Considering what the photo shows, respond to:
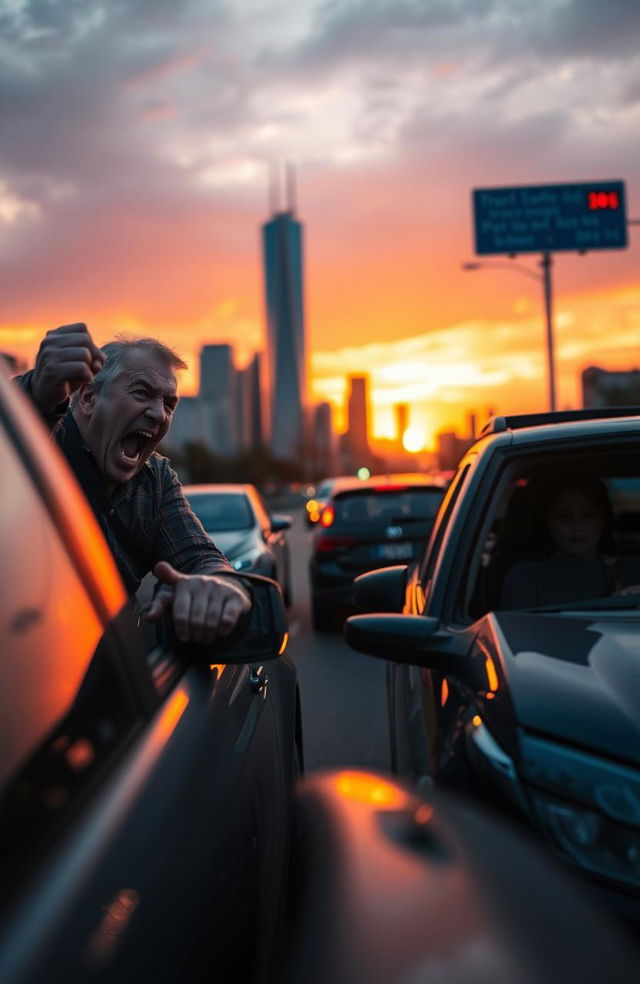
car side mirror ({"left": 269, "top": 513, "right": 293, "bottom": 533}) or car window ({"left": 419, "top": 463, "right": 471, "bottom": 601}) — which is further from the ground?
car window ({"left": 419, "top": 463, "right": 471, "bottom": 601})

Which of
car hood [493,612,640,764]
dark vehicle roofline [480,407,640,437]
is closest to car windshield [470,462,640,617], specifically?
dark vehicle roofline [480,407,640,437]

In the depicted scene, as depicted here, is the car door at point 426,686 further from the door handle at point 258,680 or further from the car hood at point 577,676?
the door handle at point 258,680

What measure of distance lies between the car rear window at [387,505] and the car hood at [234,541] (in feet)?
3.84

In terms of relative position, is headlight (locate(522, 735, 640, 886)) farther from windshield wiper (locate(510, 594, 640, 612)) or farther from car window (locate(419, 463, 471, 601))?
car window (locate(419, 463, 471, 601))

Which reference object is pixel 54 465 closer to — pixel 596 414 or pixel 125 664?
pixel 125 664

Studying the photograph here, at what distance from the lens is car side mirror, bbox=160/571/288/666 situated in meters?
2.13

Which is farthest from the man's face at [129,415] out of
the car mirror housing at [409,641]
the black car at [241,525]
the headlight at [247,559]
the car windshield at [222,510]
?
the car windshield at [222,510]

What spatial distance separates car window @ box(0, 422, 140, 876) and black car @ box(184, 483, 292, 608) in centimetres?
951

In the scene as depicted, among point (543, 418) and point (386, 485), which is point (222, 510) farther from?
point (543, 418)

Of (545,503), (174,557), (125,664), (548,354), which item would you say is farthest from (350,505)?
(548,354)

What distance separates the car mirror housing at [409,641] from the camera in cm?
321

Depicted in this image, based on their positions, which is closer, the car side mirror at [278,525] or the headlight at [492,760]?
the headlight at [492,760]

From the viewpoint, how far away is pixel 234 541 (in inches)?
469

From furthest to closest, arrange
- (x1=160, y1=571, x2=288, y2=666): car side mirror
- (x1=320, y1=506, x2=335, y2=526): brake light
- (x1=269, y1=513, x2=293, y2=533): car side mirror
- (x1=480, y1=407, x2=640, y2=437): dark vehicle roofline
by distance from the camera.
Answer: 1. (x1=269, y1=513, x2=293, y2=533): car side mirror
2. (x1=320, y1=506, x2=335, y2=526): brake light
3. (x1=480, y1=407, x2=640, y2=437): dark vehicle roofline
4. (x1=160, y1=571, x2=288, y2=666): car side mirror
